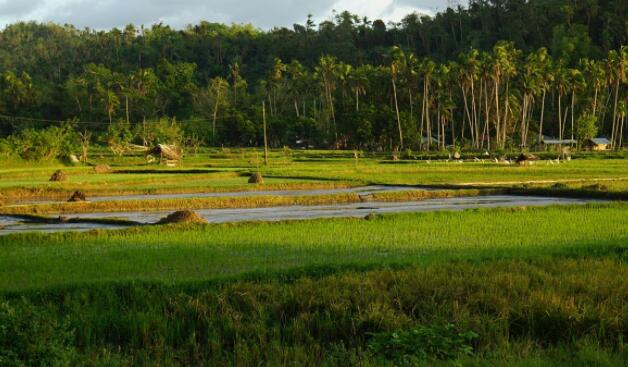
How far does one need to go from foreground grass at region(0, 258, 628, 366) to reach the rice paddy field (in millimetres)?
22

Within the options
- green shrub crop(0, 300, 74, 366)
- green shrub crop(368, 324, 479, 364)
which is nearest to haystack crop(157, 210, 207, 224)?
green shrub crop(0, 300, 74, 366)

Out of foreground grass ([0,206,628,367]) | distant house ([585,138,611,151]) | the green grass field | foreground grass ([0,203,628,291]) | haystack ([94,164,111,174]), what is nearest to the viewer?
foreground grass ([0,206,628,367])

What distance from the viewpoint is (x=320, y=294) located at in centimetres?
809

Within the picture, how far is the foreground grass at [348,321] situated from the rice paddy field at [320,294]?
22 millimetres

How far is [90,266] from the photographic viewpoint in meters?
10.3

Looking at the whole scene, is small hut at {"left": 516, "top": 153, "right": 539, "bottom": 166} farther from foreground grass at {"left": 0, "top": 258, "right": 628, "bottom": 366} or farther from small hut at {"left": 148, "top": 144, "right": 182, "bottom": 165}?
foreground grass at {"left": 0, "top": 258, "right": 628, "bottom": 366}

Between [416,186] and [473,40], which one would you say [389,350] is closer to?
[416,186]

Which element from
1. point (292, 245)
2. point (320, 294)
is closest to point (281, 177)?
point (292, 245)

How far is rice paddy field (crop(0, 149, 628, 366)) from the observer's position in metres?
6.02

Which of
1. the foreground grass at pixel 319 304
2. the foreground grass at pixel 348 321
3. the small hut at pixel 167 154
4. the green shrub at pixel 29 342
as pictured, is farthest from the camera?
the small hut at pixel 167 154

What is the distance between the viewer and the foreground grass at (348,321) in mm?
5828

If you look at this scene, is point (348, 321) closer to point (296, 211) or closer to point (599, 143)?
point (296, 211)

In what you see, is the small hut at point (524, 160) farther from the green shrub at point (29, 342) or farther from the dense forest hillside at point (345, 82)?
the green shrub at point (29, 342)

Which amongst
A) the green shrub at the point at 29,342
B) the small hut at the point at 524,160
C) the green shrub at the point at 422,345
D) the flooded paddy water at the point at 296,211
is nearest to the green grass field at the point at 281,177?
the small hut at the point at 524,160
